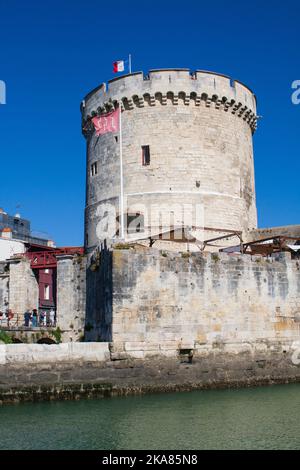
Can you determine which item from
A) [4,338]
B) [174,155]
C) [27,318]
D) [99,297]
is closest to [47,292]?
[27,318]

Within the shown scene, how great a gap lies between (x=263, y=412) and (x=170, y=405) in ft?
7.17

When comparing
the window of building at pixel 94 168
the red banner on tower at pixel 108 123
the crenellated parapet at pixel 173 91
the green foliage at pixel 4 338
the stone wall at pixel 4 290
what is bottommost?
the green foliage at pixel 4 338

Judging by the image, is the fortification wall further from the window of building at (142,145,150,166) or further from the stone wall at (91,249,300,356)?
the window of building at (142,145,150,166)

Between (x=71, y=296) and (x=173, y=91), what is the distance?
964 cm

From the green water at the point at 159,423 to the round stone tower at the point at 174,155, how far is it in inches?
417

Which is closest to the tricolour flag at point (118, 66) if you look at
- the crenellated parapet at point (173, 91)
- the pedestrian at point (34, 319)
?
the crenellated parapet at point (173, 91)

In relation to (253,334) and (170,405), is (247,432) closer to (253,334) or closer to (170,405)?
(170,405)

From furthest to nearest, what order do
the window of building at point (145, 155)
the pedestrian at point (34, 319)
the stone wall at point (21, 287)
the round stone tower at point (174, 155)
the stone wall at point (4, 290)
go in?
the stone wall at point (4, 290), the stone wall at point (21, 287), the window of building at point (145, 155), the pedestrian at point (34, 319), the round stone tower at point (174, 155)

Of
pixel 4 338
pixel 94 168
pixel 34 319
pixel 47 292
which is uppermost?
pixel 94 168

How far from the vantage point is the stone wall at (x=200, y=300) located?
52.9ft

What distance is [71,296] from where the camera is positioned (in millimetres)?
22094

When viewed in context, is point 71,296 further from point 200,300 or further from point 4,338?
point 200,300

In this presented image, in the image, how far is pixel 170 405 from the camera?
13711 mm

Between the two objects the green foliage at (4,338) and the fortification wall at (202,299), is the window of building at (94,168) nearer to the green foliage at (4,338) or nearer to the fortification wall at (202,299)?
the green foliage at (4,338)
